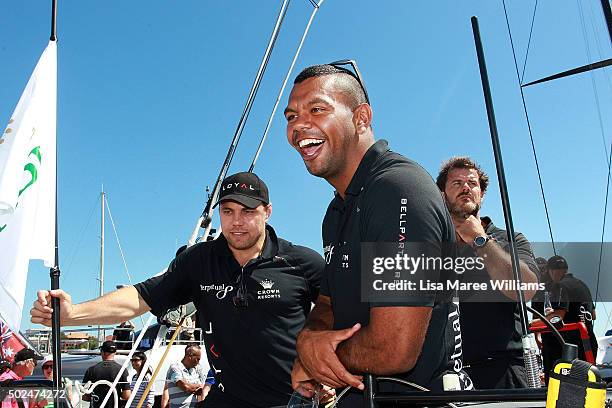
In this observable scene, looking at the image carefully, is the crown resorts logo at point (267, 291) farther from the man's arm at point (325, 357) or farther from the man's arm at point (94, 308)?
the man's arm at point (325, 357)

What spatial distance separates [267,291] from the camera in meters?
3.60

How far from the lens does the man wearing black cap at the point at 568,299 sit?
5523 mm

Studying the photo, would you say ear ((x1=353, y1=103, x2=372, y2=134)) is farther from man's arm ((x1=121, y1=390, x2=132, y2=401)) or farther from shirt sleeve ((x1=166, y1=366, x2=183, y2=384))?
man's arm ((x1=121, y1=390, x2=132, y2=401))

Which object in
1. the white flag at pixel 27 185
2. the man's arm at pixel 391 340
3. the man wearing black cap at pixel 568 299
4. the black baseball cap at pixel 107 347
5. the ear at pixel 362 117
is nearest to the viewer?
the man's arm at pixel 391 340

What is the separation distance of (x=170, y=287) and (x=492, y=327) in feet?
6.44

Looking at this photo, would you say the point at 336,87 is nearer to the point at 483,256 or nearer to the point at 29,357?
the point at 483,256

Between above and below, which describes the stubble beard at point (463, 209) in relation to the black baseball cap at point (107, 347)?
above

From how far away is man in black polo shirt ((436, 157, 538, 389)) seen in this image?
3.09 m

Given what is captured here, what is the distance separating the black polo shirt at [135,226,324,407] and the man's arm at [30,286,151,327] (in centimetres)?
10

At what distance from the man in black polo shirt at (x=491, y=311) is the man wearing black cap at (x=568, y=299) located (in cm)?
233

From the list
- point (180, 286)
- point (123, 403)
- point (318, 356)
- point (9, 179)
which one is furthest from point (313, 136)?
point (123, 403)

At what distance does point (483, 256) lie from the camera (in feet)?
10.2

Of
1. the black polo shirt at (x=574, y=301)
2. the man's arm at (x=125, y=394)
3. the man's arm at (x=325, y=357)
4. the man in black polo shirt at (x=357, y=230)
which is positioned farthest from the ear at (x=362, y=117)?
the man's arm at (x=125, y=394)

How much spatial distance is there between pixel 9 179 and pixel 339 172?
1.65 metres
